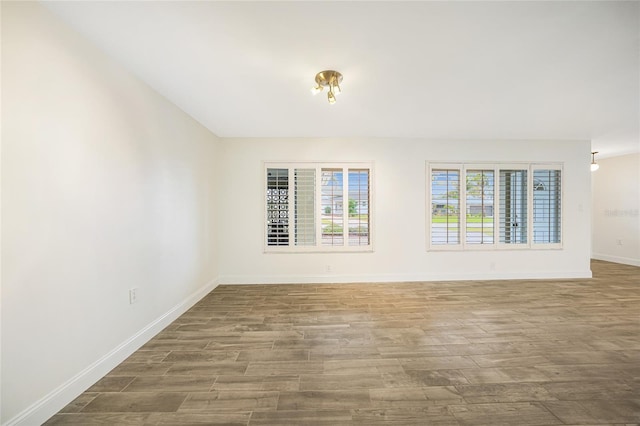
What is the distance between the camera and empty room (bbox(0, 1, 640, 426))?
154 centimetres

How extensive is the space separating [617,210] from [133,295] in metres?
9.19

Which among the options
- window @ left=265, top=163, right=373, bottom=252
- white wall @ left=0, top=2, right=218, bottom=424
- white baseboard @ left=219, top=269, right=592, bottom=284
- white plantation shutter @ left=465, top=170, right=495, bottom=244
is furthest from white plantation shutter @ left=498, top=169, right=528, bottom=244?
white wall @ left=0, top=2, right=218, bottom=424

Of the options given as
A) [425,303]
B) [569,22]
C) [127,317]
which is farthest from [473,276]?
[127,317]

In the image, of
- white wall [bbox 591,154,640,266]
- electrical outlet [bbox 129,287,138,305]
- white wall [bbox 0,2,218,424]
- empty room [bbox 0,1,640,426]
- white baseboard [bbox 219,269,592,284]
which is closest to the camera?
white wall [bbox 0,2,218,424]

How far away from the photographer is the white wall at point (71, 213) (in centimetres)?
138

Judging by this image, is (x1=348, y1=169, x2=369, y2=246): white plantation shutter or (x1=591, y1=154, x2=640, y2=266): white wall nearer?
(x1=348, y1=169, x2=369, y2=246): white plantation shutter

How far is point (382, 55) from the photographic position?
2.02 meters

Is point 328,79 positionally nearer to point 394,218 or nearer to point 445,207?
point 394,218

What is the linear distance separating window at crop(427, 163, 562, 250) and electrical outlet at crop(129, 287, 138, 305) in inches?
166

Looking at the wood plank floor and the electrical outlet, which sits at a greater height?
the electrical outlet

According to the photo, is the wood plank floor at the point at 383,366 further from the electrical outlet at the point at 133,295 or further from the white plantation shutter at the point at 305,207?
the white plantation shutter at the point at 305,207

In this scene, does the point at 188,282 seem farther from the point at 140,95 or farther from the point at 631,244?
the point at 631,244

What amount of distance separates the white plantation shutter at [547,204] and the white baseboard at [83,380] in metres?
6.09

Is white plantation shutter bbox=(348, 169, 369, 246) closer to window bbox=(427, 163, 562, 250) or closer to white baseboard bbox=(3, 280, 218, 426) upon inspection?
window bbox=(427, 163, 562, 250)
